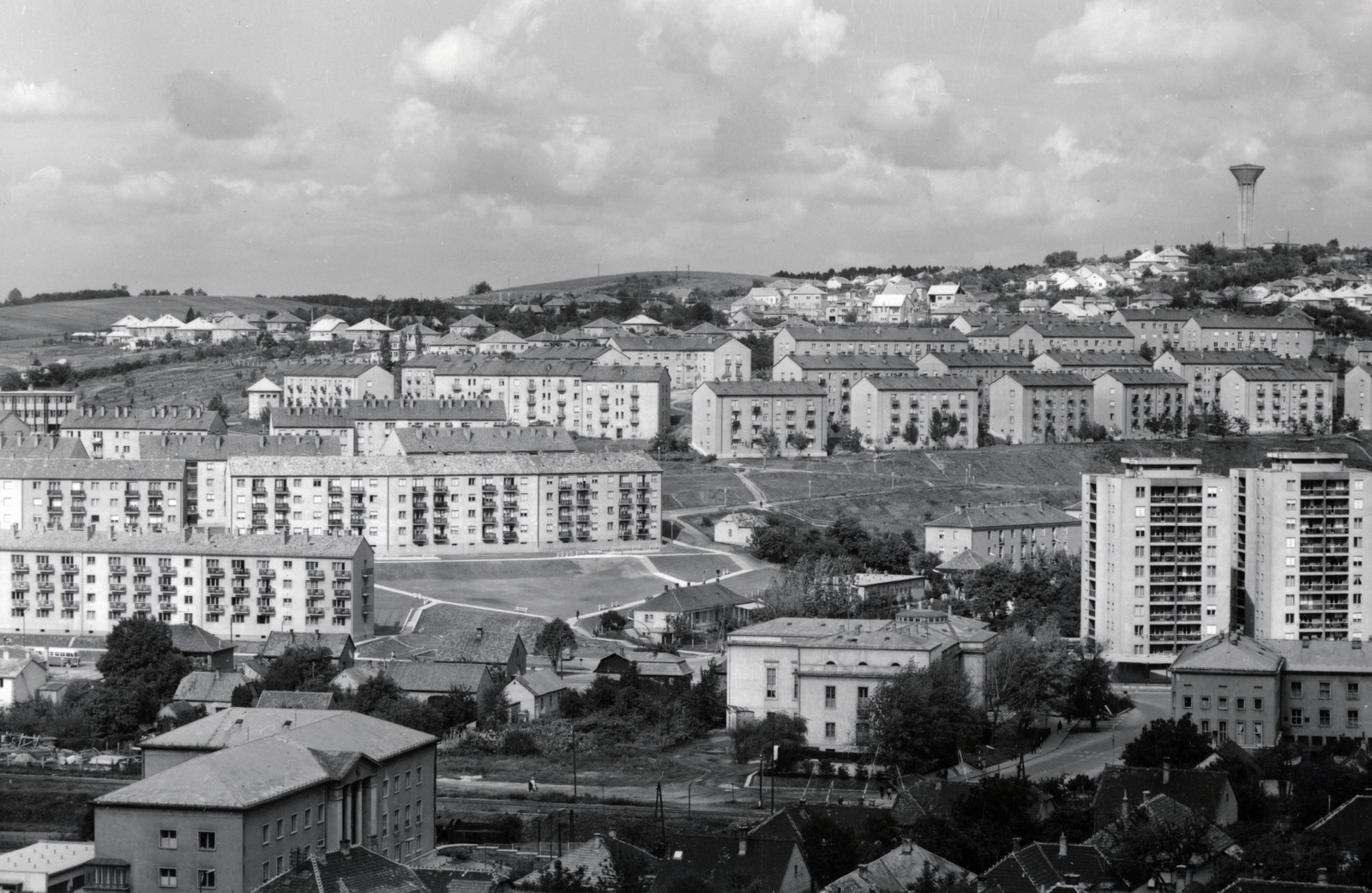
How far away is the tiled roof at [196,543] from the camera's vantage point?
62.5 meters

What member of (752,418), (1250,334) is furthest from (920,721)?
(1250,334)

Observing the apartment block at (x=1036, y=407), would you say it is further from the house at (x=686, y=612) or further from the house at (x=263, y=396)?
the house at (x=686, y=612)

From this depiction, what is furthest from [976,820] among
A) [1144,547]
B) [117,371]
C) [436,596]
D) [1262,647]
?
[117,371]

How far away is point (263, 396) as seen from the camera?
10300cm

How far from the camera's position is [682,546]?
76500 mm

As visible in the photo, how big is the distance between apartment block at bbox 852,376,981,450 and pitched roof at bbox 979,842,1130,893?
64696 millimetres

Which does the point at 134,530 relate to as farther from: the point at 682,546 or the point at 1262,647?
the point at 1262,647

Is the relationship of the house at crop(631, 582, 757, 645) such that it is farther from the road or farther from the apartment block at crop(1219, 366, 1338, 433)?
the apartment block at crop(1219, 366, 1338, 433)

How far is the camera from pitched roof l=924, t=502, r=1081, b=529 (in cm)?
7562

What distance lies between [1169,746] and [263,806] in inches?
799

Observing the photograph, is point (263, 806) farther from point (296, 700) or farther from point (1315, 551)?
point (1315, 551)

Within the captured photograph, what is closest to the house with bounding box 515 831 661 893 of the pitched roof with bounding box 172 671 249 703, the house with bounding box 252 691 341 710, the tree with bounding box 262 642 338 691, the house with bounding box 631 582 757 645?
the house with bounding box 252 691 341 710

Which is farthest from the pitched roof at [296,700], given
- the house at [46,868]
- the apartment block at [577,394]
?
the apartment block at [577,394]

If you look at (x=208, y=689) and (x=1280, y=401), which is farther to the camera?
(x=1280, y=401)
